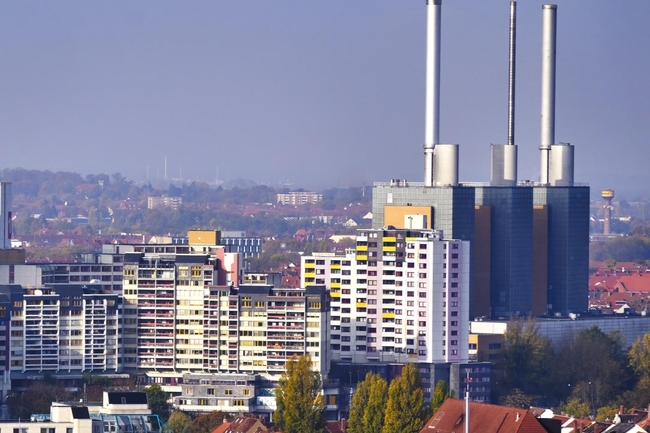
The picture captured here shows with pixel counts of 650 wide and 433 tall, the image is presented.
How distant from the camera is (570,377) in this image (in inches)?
2219

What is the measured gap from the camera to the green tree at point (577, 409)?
159 feet

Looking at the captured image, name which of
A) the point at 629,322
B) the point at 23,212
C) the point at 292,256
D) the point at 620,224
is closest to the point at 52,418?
the point at 629,322

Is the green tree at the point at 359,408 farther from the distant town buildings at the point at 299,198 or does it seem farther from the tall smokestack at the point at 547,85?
the distant town buildings at the point at 299,198

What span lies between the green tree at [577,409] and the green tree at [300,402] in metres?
5.68

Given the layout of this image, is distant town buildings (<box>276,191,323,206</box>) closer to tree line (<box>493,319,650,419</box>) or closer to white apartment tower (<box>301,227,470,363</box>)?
tree line (<box>493,319,650,419</box>)

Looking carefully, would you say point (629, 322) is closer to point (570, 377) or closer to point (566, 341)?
point (566, 341)

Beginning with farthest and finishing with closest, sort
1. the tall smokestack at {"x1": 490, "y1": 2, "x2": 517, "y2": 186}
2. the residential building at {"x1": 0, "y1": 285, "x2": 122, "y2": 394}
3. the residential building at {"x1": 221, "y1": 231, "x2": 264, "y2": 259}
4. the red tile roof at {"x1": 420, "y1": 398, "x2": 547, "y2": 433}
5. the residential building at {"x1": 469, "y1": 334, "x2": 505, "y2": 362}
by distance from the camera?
the residential building at {"x1": 221, "y1": 231, "x2": 264, "y2": 259}, the tall smokestack at {"x1": 490, "y1": 2, "x2": 517, "y2": 186}, the residential building at {"x1": 469, "y1": 334, "x2": 505, "y2": 362}, the residential building at {"x1": 0, "y1": 285, "x2": 122, "y2": 394}, the red tile roof at {"x1": 420, "y1": 398, "x2": 547, "y2": 433}

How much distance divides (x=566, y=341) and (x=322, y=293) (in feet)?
32.9

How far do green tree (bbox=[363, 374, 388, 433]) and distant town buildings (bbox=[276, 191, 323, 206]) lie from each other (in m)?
109

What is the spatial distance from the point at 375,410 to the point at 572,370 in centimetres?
1369

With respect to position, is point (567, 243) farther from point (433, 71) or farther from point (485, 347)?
point (485, 347)

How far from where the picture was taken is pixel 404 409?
4316 centimetres

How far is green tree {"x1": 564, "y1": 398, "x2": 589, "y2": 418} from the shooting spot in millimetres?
48406

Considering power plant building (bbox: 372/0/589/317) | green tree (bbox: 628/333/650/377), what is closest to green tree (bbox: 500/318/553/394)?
green tree (bbox: 628/333/650/377)
